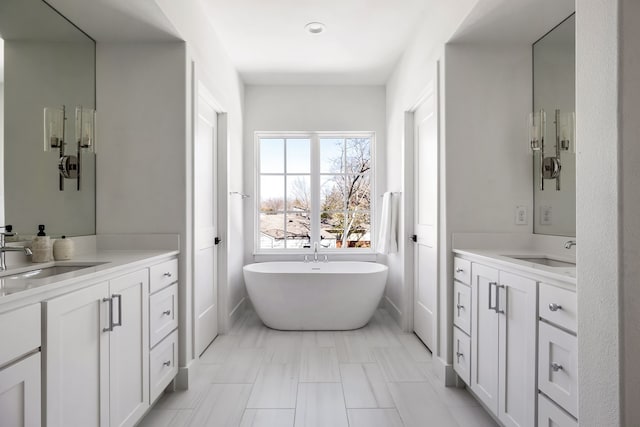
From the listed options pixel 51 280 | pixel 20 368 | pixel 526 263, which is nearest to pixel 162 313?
pixel 51 280

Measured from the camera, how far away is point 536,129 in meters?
2.03

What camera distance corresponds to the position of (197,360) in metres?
2.39

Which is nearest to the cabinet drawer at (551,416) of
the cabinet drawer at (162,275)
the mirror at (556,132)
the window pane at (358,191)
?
the mirror at (556,132)

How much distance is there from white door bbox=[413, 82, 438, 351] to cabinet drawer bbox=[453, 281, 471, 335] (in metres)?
0.37

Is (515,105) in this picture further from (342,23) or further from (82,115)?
(82,115)

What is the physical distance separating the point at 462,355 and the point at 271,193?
265cm

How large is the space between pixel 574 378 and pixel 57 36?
2.82 meters

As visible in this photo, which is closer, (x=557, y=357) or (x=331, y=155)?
(x=557, y=357)

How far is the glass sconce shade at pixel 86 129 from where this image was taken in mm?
1911

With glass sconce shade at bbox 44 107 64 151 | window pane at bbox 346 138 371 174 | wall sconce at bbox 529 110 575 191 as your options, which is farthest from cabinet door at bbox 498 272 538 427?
window pane at bbox 346 138 371 174

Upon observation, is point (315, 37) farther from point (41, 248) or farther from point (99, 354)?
point (99, 354)

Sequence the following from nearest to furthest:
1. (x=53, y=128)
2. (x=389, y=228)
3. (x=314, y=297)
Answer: (x=53, y=128)
(x=314, y=297)
(x=389, y=228)

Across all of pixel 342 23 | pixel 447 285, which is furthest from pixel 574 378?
pixel 342 23

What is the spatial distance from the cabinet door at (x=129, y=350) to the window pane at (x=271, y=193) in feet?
7.73
